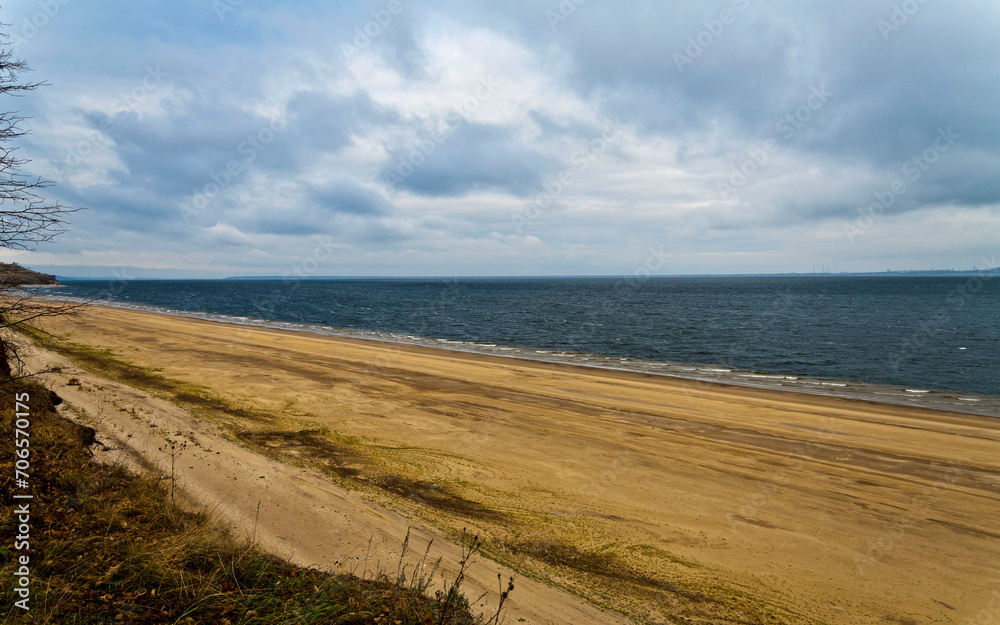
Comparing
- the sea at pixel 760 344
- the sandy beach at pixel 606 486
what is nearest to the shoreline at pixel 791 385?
the sea at pixel 760 344

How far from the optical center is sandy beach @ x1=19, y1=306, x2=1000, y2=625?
6434mm

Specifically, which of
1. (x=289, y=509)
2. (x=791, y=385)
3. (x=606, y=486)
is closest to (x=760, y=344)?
(x=791, y=385)

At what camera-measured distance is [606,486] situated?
978 centimetres

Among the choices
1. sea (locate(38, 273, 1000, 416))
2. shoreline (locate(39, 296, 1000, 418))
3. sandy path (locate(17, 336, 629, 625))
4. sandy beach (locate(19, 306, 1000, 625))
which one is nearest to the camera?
sandy path (locate(17, 336, 629, 625))

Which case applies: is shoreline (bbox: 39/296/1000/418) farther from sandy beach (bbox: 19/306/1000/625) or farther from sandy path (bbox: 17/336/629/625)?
sandy path (bbox: 17/336/629/625)

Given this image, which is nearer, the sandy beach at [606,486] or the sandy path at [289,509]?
the sandy path at [289,509]

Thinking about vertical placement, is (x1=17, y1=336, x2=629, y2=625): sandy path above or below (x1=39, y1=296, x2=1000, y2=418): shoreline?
above

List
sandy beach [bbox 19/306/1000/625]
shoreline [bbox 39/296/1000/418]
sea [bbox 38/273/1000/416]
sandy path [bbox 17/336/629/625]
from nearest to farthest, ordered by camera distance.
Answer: sandy path [bbox 17/336/629/625], sandy beach [bbox 19/306/1000/625], shoreline [bbox 39/296/1000/418], sea [bbox 38/273/1000/416]

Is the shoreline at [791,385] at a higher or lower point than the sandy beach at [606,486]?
lower

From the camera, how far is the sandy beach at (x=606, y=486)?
21.1 feet

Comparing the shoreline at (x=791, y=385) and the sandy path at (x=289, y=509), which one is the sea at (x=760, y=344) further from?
the sandy path at (x=289, y=509)

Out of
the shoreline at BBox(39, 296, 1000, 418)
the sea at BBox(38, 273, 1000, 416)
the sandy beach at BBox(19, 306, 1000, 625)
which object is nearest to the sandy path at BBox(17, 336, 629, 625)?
the sandy beach at BBox(19, 306, 1000, 625)

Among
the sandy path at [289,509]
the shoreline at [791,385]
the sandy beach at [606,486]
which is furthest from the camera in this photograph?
the shoreline at [791,385]

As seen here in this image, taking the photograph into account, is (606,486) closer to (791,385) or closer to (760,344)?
(791,385)
